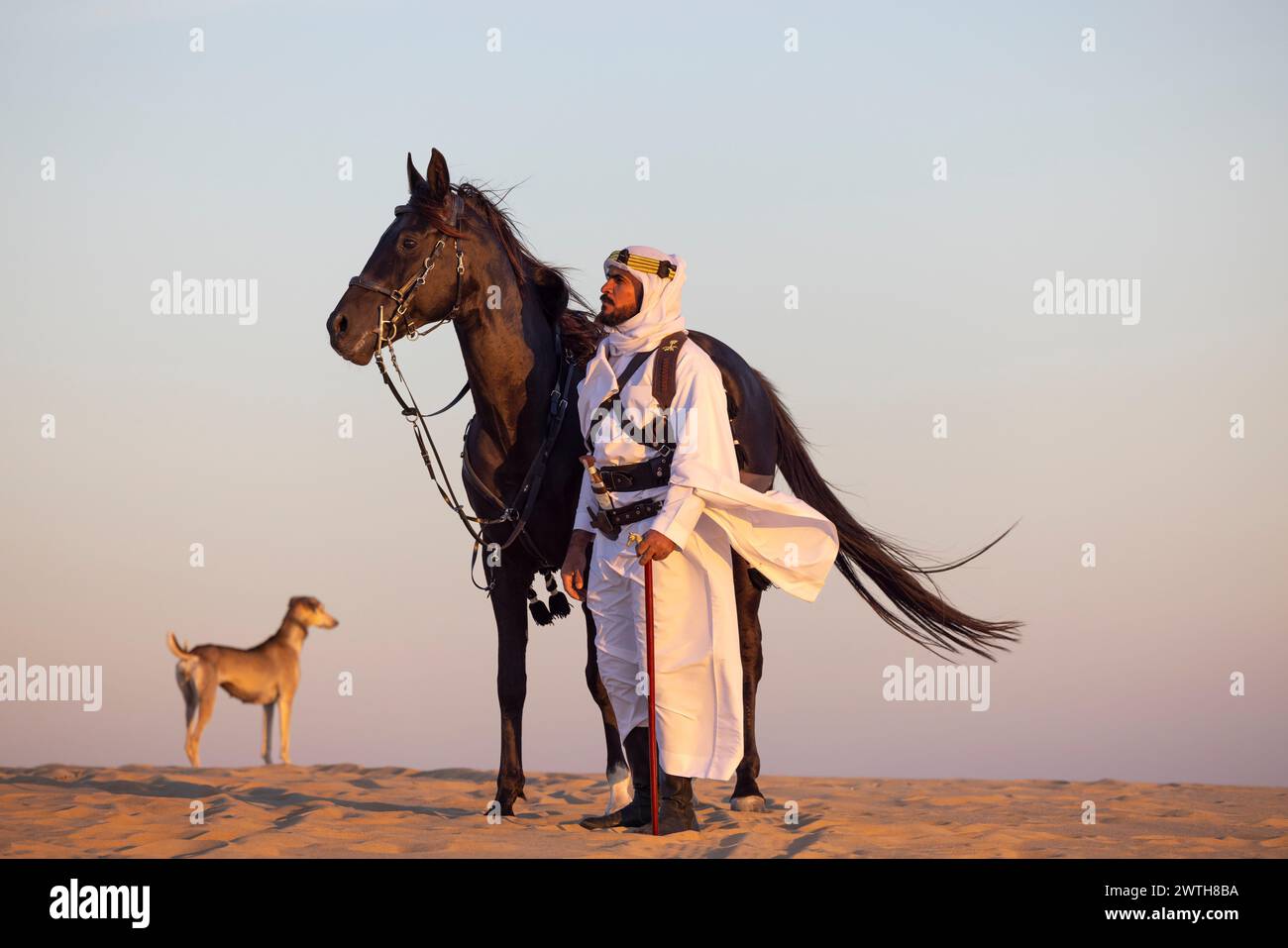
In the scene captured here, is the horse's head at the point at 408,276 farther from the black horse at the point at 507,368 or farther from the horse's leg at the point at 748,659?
the horse's leg at the point at 748,659

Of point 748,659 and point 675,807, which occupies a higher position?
point 748,659

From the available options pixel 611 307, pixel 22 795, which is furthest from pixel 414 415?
pixel 22 795

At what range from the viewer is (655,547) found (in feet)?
23.5

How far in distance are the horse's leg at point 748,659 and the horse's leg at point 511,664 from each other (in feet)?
3.87

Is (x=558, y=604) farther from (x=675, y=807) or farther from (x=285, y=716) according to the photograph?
(x=285, y=716)

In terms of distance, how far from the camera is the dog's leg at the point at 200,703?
13898mm

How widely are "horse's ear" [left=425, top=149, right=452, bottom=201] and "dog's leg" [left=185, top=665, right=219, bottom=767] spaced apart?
7248 millimetres

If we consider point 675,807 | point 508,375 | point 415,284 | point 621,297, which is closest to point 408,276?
point 415,284

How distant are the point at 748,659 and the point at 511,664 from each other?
1.34 metres

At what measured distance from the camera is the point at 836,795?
33.5 ft

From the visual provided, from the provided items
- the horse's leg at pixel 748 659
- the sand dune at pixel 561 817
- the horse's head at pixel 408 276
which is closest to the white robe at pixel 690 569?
the sand dune at pixel 561 817

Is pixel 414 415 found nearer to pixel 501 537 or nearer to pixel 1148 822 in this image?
pixel 501 537

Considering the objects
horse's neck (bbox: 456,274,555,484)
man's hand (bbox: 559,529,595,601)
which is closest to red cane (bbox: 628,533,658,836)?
man's hand (bbox: 559,529,595,601)

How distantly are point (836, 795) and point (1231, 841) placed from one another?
312 cm
